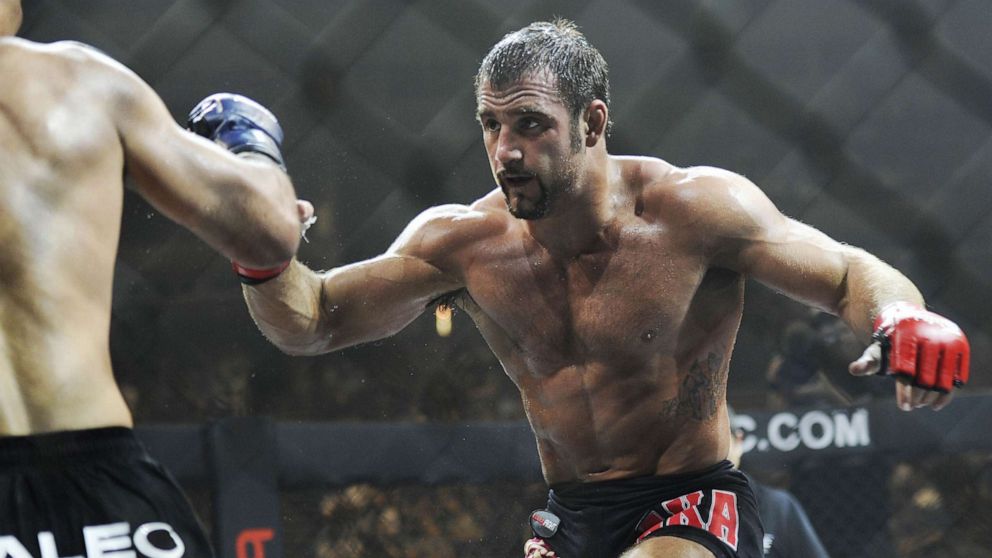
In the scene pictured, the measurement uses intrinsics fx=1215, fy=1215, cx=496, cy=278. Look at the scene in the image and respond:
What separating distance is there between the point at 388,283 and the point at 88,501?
773mm

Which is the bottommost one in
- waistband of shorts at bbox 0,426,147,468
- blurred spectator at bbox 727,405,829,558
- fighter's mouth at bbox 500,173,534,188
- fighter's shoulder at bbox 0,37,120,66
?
blurred spectator at bbox 727,405,829,558

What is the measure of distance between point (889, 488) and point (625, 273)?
1.19 m

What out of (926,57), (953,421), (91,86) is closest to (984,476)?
(953,421)

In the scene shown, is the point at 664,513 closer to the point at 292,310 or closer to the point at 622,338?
the point at 622,338

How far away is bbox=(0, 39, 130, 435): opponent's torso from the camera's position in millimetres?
936

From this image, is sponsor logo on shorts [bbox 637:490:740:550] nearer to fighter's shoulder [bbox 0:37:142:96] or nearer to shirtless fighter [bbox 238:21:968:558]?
shirtless fighter [bbox 238:21:968:558]

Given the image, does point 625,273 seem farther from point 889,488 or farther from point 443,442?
point 889,488

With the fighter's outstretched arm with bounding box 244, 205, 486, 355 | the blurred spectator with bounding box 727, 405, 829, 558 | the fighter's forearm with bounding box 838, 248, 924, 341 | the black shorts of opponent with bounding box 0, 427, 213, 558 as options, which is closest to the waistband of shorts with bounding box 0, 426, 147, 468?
the black shorts of opponent with bounding box 0, 427, 213, 558

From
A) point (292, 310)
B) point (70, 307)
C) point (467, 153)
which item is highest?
point (70, 307)

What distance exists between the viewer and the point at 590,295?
62.9 inches

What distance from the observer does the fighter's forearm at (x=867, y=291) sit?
4.88 feet

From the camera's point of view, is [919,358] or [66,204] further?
[919,358]

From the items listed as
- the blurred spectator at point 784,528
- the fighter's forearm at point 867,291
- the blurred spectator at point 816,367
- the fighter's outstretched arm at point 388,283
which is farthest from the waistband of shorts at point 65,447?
the blurred spectator at point 816,367

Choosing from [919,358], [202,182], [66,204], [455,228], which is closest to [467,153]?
[455,228]
